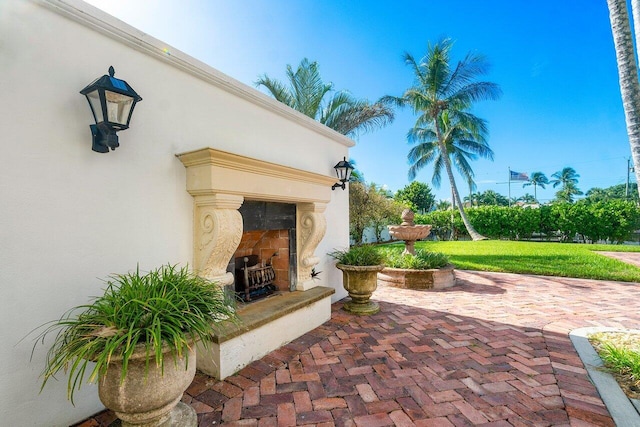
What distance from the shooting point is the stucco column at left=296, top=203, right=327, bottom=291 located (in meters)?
4.21

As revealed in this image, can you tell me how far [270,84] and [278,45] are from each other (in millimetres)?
3644

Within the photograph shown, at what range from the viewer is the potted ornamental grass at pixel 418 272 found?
20.4 ft

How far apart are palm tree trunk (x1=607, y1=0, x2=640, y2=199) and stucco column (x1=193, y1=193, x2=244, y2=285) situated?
4.63 metres

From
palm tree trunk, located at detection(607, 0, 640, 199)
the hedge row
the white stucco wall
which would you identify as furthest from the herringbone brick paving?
the hedge row

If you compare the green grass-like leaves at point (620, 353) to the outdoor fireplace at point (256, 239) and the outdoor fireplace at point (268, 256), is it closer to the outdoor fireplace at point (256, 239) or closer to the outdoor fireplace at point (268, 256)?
the outdoor fireplace at point (256, 239)

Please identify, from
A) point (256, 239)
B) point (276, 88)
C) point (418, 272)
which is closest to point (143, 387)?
point (256, 239)

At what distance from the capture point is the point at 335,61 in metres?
9.55

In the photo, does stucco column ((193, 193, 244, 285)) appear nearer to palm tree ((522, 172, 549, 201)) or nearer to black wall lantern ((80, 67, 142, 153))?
black wall lantern ((80, 67, 142, 153))

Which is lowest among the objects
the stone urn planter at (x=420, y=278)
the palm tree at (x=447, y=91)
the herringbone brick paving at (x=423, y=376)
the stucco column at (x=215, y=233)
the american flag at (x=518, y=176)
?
the herringbone brick paving at (x=423, y=376)

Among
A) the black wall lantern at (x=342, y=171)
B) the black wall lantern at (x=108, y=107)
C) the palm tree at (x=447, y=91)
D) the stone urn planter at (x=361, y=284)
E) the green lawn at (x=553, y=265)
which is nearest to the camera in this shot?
the black wall lantern at (x=108, y=107)

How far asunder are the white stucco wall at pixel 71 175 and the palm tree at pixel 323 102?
325 inches

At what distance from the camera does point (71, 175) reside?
205cm

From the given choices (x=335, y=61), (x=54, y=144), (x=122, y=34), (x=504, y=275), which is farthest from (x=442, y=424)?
(x=335, y=61)

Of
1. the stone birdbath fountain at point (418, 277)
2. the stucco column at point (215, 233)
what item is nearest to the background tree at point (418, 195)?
the stone birdbath fountain at point (418, 277)
